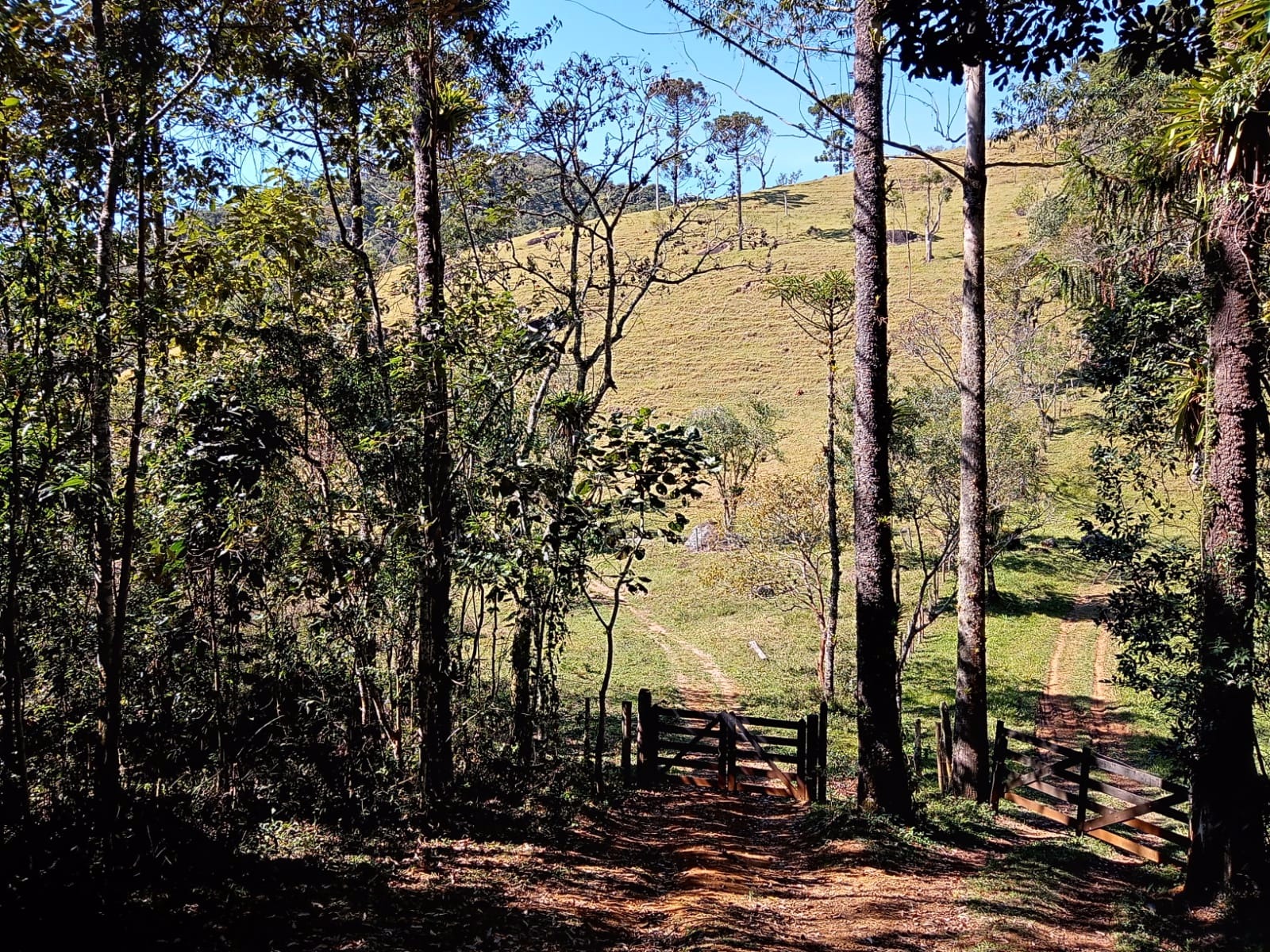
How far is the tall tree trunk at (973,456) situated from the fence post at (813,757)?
2002 mm

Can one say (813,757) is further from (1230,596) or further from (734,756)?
(1230,596)

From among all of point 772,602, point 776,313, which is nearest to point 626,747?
point 772,602

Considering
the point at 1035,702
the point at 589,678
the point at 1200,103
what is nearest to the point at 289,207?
the point at 1200,103

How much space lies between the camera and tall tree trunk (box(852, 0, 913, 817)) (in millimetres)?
9008

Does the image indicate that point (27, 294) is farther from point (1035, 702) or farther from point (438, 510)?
point (1035, 702)

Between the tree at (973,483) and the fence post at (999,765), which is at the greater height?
the tree at (973,483)

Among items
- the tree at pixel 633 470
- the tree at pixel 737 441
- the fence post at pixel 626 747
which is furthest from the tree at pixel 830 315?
the tree at pixel 737 441

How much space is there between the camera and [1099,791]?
11.0 meters

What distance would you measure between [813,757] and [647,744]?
2507mm

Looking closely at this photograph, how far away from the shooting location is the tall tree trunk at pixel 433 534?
8117 millimetres

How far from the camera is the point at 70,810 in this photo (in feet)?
19.2

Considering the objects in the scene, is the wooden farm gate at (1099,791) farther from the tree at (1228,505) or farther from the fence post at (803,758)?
the fence post at (803,758)

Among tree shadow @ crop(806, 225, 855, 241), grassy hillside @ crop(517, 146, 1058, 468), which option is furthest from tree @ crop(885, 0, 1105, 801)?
tree shadow @ crop(806, 225, 855, 241)

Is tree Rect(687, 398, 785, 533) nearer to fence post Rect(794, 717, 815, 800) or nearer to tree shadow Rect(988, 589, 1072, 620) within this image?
tree shadow Rect(988, 589, 1072, 620)
